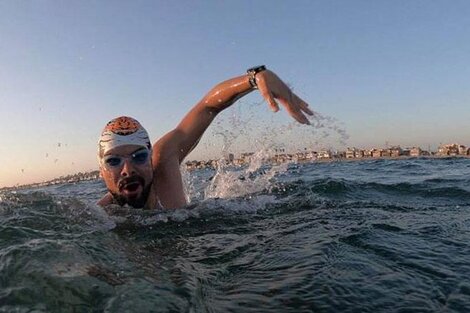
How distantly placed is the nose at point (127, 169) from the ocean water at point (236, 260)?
0.51m

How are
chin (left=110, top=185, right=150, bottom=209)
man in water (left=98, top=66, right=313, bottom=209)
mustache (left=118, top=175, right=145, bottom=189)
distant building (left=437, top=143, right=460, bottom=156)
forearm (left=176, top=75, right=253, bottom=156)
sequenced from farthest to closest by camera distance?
distant building (left=437, top=143, right=460, bottom=156), forearm (left=176, top=75, right=253, bottom=156), chin (left=110, top=185, right=150, bottom=209), mustache (left=118, top=175, right=145, bottom=189), man in water (left=98, top=66, right=313, bottom=209)

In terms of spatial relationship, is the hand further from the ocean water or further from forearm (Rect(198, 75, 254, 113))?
the ocean water

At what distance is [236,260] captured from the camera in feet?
11.2

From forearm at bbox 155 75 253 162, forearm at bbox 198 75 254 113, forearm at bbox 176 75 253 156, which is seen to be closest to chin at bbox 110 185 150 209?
forearm at bbox 155 75 253 162

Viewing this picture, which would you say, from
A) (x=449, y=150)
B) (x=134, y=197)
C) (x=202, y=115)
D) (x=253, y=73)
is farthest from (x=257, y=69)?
(x=449, y=150)

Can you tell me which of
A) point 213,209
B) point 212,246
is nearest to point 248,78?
point 213,209

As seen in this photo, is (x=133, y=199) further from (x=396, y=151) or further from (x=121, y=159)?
(x=396, y=151)

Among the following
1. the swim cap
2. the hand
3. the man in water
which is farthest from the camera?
the swim cap

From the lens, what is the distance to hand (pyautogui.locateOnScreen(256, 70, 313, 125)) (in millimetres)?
4676

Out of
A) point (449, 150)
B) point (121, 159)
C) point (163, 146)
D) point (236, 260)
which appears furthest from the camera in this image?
point (449, 150)

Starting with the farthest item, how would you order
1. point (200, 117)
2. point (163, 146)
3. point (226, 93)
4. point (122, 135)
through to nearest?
point (200, 117)
point (163, 146)
point (226, 93)
point (122, 135)

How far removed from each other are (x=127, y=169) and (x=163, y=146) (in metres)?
0.87

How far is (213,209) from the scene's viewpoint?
6.14m

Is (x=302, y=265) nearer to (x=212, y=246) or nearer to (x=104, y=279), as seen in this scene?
(x=212, y=246)
